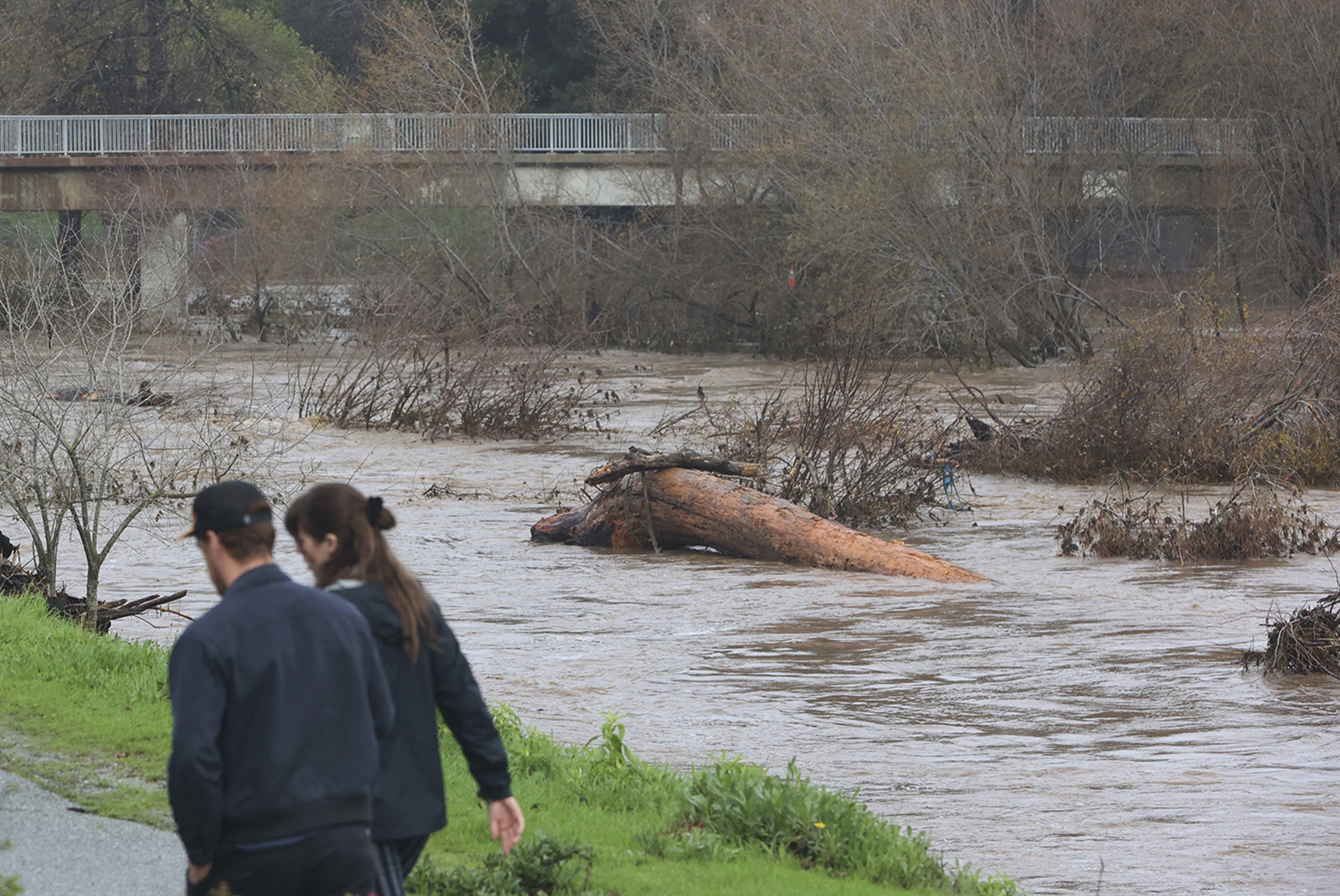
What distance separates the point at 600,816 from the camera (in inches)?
248

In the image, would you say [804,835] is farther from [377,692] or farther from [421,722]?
[377,692]

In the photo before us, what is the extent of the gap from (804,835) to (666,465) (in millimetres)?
9630

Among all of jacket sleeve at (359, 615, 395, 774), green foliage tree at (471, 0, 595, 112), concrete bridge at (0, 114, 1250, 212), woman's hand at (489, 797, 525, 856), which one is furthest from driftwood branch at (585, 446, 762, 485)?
green foliage tree at (471, 0, 595, 112)

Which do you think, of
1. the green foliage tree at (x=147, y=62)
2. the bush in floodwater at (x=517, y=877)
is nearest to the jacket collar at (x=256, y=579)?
the bush in floodwater at (x=517, y=877)

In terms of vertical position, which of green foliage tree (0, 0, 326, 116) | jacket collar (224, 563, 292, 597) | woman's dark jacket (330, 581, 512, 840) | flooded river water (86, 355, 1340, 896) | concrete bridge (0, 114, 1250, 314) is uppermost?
green foliage tree (0, 0, 326, 116)

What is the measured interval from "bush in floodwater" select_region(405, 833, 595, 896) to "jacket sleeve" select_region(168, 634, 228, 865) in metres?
1.76

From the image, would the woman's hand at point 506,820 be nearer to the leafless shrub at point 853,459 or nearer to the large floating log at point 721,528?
the large floating log at point 721,528

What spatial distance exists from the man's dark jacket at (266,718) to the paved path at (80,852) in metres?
1.96

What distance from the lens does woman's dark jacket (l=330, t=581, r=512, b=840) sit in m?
3.68

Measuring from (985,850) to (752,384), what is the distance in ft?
97.3

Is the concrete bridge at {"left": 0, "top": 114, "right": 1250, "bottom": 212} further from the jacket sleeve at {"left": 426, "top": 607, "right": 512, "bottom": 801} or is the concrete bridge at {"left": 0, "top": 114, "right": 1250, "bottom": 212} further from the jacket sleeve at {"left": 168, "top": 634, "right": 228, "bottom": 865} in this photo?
the jacket sleeve at {"left": 168, "top": 634, "right": 228, "bottom": 865}

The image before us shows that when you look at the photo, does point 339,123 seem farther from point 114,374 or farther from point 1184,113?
point 114,374

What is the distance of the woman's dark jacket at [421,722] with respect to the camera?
3684mm

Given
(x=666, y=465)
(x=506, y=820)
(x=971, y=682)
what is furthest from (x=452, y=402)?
(x=506, y=820)
